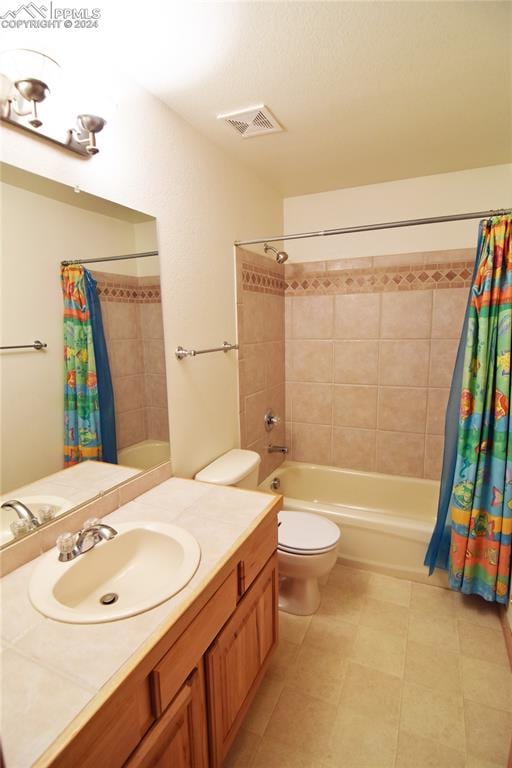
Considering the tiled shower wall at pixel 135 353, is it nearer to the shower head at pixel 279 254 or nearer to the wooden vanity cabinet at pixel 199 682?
the wooden vanity cabinet at pixel 199 682

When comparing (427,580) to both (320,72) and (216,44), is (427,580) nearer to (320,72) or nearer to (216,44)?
(320,72)

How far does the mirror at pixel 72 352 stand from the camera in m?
1.02

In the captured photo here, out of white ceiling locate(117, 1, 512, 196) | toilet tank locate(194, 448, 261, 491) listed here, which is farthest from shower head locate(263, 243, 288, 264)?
toilet tank locate(194, 448, 261, 491)

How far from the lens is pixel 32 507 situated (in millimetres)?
1096

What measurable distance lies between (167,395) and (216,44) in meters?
1.25

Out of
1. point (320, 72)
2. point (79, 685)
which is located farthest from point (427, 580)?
point (320, 72)

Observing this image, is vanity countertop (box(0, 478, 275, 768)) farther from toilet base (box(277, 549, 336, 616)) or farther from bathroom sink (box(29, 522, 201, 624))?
toilet base (box(277, 549, 336, 616))

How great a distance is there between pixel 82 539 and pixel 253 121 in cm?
180

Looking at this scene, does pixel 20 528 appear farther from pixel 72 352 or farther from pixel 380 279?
pixel 380 279

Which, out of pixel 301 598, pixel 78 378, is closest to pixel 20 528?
pixel 78 378

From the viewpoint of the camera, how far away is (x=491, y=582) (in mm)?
1821

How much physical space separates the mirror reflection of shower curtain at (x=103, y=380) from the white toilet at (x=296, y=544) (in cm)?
54

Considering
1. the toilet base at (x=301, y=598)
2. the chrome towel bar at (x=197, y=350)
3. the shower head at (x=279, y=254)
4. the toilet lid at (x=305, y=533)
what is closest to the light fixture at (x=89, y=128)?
the chrome towel bar at (x=197, y=350)

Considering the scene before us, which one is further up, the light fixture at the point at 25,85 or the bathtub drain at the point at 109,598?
the light fixture at the point at 25,85
